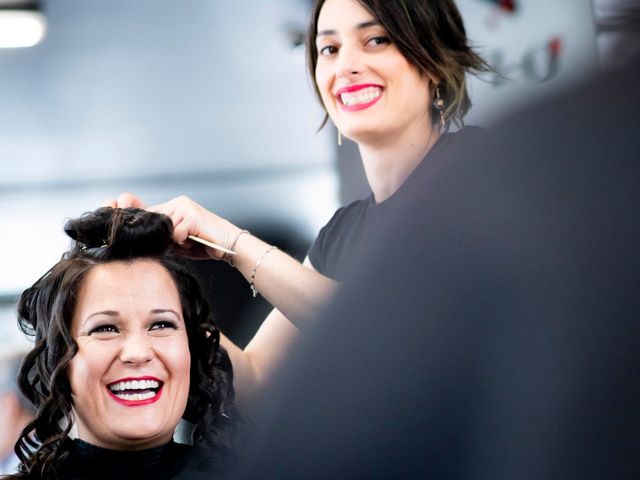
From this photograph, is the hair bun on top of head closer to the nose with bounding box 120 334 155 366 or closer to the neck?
the nose with bounding box 120 334 155 366

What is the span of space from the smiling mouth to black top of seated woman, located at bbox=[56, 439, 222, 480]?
11 cm

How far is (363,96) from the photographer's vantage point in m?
1.54

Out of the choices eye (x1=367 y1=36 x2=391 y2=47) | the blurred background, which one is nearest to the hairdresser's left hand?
eye (x1=367 y1=36 x2=391 y2=47)

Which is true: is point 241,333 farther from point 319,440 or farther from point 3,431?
point 319,440

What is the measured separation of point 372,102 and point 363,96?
0.02 meters

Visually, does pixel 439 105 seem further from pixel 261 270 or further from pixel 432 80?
pixel 261 270

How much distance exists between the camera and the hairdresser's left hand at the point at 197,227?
1.64 m

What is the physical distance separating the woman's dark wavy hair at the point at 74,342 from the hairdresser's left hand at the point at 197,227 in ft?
0.06

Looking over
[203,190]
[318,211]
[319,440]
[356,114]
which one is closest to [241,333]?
[356,114]

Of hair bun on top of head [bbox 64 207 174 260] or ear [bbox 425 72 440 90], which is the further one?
hair bun on top of head [bbox 64 207 174 260]

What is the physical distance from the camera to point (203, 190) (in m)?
5.25

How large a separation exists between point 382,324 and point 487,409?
0.16 ft

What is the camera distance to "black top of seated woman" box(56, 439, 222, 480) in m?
1.60

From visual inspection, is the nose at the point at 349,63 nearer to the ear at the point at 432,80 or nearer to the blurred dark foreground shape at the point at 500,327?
the ear at the point at 432,80
